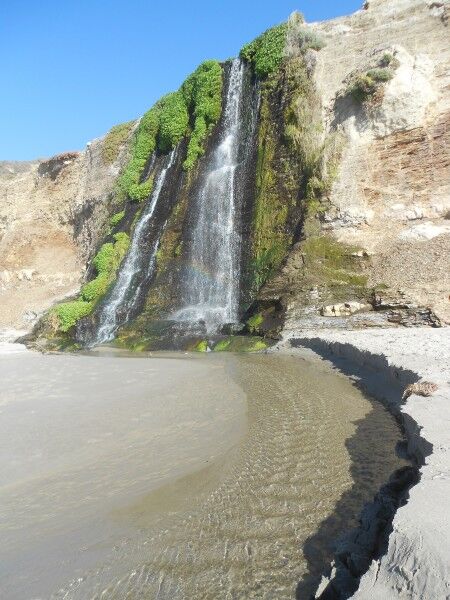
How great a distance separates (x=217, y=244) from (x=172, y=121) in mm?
8895

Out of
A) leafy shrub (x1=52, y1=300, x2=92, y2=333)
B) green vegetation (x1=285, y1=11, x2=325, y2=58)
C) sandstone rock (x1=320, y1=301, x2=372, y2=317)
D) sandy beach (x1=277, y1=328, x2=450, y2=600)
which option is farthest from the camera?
green vegetation (x1=285, y1=11, x2=325, y2=58)

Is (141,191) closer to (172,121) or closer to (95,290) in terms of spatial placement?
(172,121)

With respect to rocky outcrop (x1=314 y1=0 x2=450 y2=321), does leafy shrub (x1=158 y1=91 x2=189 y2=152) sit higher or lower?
higher

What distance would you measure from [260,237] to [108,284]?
23.1ft

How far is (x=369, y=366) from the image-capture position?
7.69 m

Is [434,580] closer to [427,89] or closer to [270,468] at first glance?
[270,468]

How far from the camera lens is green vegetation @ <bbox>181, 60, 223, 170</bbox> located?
2088cm

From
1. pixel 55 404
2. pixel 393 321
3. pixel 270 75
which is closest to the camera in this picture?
pixel 55 404

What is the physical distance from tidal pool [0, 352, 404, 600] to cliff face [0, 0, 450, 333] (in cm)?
735

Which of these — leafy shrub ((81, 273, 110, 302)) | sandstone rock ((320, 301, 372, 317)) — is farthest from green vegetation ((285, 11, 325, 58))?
leafy shrub ((81, 273, 110, 302))

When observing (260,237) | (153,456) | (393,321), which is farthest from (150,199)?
(153,456)

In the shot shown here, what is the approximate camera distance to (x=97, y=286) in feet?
64.4

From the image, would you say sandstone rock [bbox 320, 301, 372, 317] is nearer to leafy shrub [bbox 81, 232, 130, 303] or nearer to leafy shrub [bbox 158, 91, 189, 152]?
leafy shrub [bbox 81, 232, 130, 303]

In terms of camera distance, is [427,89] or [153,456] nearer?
[153,456]
